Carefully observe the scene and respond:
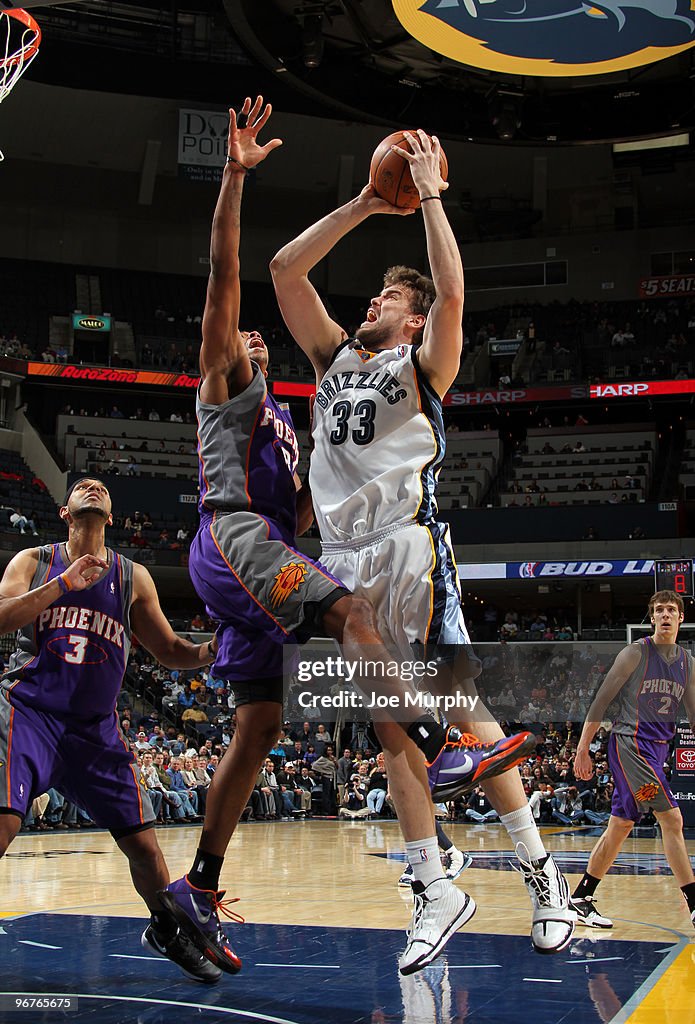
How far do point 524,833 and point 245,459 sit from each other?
6.65 feet

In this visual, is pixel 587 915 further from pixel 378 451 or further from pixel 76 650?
pixel 378 451

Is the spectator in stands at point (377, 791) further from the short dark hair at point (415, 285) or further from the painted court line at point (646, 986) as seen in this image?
the short dark hair at point (415, 285)

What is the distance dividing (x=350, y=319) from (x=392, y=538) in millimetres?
36174

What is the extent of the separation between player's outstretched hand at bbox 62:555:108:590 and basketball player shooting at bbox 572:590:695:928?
432 cm

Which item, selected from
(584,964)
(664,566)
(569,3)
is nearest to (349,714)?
(664,566)

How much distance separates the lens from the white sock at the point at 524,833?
4393 mm

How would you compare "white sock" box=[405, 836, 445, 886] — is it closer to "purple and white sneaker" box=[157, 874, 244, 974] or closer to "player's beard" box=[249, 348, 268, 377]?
"purple and white sneaker" box=[157, 874, 244, 974]

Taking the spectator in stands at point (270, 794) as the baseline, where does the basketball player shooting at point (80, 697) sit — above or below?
above

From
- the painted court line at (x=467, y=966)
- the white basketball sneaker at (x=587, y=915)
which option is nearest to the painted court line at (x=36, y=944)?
the painted court line at (x=467, y=966)

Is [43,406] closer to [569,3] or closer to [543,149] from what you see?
[543,149]

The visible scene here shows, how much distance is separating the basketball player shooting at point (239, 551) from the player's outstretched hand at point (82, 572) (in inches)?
21.8

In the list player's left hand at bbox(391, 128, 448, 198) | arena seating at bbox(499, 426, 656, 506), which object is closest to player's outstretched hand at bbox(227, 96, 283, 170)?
player's left hand at bbox(391, 128, 448, 198)

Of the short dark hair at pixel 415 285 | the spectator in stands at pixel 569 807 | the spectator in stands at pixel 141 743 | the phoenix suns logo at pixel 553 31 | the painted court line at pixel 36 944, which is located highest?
the phoenix suns logo at pixel 553 31

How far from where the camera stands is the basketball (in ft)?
15.1
